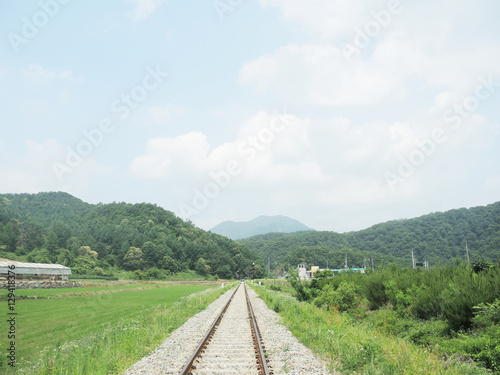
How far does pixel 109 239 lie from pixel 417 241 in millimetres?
97494

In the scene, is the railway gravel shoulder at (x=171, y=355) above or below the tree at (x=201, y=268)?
above

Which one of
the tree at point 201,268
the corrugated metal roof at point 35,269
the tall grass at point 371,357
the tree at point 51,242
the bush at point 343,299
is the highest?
the tree at point 51,242

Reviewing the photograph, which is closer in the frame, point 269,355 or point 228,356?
point 228,356

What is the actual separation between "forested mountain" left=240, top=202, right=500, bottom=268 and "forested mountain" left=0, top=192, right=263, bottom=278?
29138mm

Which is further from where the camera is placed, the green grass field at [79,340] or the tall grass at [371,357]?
the green grass field at [79,340]

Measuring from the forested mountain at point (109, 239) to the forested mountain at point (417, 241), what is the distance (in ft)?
95.6

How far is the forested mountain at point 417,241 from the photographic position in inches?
3386

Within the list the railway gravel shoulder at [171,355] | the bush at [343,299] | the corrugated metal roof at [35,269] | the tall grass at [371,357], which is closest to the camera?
the tall grass at [371,357]

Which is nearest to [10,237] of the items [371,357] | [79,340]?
[79,340]

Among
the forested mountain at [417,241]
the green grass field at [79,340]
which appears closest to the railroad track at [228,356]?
the green grass field at [79,340]

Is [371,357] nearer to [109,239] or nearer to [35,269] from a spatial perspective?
[35,269]

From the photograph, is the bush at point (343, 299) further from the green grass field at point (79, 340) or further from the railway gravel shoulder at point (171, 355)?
the railway gravel shoulder at point (171, 355)

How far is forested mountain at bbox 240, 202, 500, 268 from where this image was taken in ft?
282

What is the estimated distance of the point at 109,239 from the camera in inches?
4392
